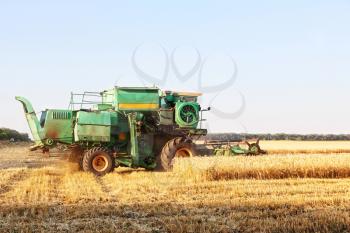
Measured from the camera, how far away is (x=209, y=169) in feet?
54.3

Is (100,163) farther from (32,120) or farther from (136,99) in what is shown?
(32,120)

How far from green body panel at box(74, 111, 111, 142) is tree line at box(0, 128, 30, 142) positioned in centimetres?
3772

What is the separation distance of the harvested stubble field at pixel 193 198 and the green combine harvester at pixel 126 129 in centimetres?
78

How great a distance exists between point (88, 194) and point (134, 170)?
23.5 ft

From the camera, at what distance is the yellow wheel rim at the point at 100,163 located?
62.8 ft

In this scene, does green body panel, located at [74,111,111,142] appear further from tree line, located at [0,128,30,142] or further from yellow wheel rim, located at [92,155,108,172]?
tree line, located at [0,128,30,142]

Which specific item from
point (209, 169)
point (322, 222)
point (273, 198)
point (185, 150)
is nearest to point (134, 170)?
point (185, 150)

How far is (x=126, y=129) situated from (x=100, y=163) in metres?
1.62

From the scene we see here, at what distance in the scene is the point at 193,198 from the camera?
41.2 feet

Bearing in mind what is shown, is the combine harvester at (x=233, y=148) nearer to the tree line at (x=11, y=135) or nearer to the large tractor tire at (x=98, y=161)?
the large tractor tire at (x=98, y=161)

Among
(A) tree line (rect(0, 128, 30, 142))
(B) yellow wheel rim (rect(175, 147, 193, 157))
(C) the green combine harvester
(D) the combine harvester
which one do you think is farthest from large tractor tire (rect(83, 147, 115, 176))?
(A) tree line (rect(0, 128, 30, 142))

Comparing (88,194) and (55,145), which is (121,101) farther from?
(88,194)

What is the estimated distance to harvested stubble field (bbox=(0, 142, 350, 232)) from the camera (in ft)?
30.5

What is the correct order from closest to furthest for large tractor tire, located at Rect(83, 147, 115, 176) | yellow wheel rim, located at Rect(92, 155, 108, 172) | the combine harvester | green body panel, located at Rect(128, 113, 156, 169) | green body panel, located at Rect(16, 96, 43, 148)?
large tractor tire, located at Rect(83, 147, 115, 176)
yellow wheel rim, located at Rect(92, 155, 108, 172)
green body panel, located at Rect(16, 96, 43, 148)
green body panel, located at Rect(128, 113, 156, 169)
the combine harvester
